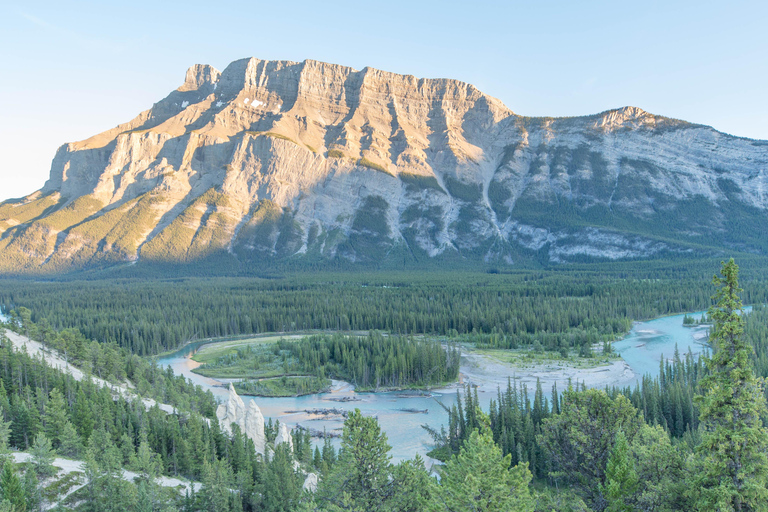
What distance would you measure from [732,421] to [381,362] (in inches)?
3219

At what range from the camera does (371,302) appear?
545 feet

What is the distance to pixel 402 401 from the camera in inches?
3509

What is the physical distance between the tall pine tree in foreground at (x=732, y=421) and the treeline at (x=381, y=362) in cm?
7793

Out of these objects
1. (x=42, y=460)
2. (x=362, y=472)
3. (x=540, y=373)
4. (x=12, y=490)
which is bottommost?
(x=540, y=373)

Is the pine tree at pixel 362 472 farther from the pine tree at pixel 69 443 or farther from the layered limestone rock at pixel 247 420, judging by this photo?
the layered limestone rock at pixel 247 420

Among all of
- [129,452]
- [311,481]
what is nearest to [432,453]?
[311,481]

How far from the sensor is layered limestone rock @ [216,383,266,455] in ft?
189

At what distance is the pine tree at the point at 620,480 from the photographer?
1069 inches

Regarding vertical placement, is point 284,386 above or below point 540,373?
below

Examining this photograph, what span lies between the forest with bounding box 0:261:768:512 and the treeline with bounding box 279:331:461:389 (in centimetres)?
2860

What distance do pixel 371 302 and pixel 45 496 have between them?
132 m

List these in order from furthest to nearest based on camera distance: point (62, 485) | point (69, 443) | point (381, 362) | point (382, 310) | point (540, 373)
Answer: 1. point (382, 310)
2. point (381, 362)
3. point (540, 373)
4. point (69, 443)
5. point (62, 485)

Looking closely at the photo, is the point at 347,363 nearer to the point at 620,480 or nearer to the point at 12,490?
the point at 12,490

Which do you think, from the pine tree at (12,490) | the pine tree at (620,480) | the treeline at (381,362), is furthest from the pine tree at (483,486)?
the treeline at (381,362)
